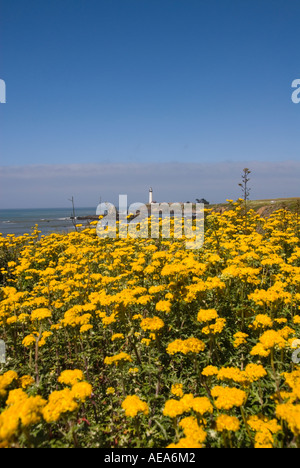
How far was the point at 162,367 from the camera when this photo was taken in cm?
395

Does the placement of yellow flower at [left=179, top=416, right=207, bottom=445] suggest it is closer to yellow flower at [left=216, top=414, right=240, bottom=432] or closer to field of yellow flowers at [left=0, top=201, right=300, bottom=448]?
field of yellow flowers at [left=0, top=201, right=300, bottom=448]

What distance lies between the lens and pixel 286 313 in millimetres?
4820

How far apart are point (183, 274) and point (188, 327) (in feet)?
3.27

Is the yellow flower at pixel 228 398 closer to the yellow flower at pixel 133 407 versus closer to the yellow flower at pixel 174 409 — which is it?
the yellow flower at pixel 174 409

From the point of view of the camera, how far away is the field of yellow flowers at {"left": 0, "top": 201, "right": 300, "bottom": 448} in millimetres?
2539

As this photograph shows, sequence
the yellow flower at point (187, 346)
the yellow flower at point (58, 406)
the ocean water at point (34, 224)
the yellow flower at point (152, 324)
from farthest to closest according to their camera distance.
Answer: the ocean water at point (34, 224), the yellow flower at point (152, 324), the yellow flower at point (187, 346), the yellow flower at point (58, 406)

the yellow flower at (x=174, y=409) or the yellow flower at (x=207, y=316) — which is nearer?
the yellow flower at (x=174, y=409)

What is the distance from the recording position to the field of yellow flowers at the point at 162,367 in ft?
8.33

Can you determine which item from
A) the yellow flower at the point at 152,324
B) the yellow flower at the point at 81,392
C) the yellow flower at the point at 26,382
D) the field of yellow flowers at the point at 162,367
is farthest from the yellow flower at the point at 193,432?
the yellow flower at the point at 26,382

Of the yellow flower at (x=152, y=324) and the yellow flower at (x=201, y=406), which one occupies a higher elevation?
the yellow flower at (x=152, y=324)

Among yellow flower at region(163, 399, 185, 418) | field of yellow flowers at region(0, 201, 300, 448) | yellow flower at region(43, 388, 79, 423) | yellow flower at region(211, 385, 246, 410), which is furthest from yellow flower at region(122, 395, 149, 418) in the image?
yellow flower at region(211, 385, 246, 410)
